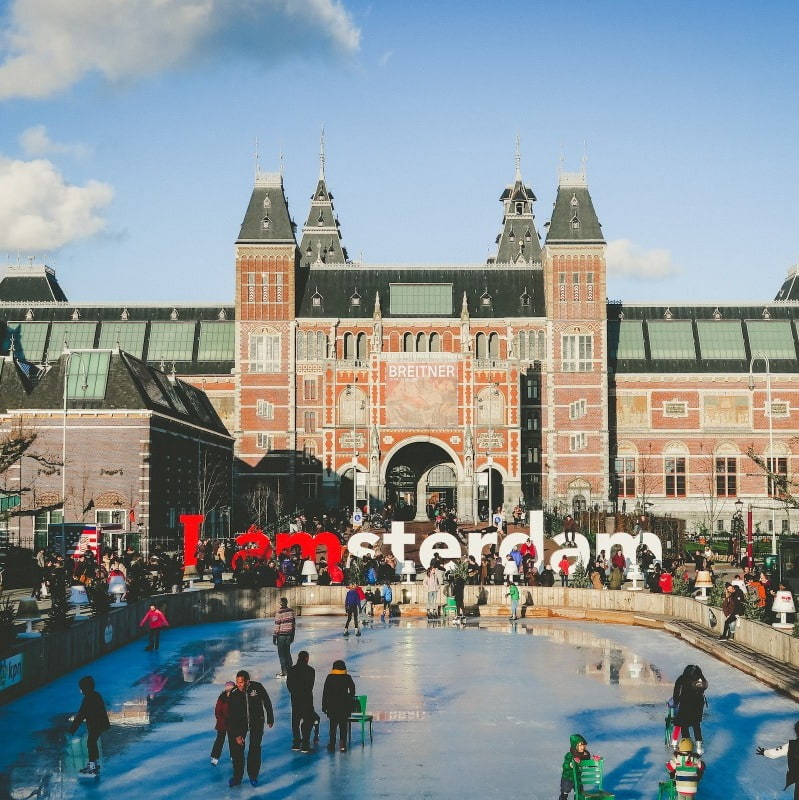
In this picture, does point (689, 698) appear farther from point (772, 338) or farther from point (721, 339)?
point (772, 338)

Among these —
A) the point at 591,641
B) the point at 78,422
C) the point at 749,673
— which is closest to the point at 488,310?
the point at 78,422

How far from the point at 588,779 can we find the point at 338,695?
4.18 meters

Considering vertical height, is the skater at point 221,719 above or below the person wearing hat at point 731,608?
below

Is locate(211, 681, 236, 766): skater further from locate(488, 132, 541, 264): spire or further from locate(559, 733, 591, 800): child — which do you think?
locate(488, 132, 541, 264): spire

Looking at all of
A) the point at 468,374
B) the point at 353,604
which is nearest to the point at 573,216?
the point at 468,374

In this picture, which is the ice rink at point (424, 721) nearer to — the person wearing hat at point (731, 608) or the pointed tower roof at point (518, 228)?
the person wearing hat at point (731, 608)

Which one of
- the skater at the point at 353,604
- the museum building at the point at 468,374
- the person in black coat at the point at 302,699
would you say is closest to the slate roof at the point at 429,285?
the museum building at the point at 468,374

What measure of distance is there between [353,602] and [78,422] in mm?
25695

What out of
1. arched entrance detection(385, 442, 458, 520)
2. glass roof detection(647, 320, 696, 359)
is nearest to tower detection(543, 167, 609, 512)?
glass roof detection(647, 320, 696, 359)

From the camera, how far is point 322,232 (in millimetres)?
102812

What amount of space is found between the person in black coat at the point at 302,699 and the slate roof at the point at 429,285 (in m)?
65.5

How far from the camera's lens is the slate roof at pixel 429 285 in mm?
82125

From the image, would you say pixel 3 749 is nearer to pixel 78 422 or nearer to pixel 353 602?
pixel 353 602

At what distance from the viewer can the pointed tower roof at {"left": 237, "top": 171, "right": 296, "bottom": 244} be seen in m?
80.4
